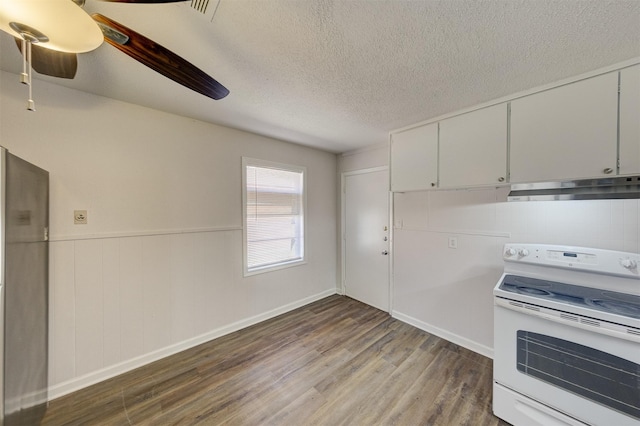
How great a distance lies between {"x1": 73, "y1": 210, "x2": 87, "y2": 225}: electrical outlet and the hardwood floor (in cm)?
137

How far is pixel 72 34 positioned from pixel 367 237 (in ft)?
10.8

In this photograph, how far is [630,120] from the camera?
143 centimetres

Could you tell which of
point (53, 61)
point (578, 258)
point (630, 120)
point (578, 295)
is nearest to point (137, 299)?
point (53, 61)

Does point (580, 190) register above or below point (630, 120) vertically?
below

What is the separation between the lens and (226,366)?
2145 mm

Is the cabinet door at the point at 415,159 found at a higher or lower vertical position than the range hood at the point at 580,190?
higher

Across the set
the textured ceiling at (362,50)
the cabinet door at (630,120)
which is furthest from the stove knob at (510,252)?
the textured ceiling at (362,50)

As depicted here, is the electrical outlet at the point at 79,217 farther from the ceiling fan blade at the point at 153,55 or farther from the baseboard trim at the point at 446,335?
the baseboard trim at the point at 446,335

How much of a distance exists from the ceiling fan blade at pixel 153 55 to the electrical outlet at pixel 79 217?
159 centimetres

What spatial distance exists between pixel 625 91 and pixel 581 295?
1.34 meters

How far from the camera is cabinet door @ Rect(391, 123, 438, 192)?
2.37 m

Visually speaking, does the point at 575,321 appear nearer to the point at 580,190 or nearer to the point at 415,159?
the point at 580,190

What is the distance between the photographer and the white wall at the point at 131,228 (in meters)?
1.78

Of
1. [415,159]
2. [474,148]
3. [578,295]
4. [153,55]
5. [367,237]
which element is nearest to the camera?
[153,55]
